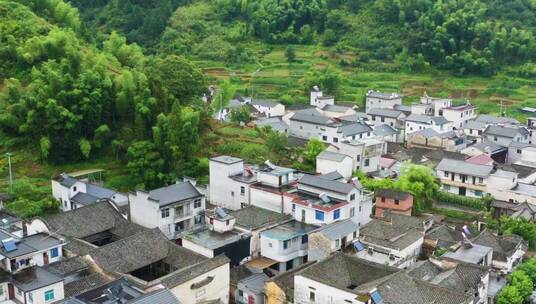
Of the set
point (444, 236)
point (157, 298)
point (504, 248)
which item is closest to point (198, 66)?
point (444, 236)

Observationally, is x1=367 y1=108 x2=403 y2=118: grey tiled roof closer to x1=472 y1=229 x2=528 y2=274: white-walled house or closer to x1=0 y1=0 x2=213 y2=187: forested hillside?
x1=0 y1=0 x2=213 y2=187: forested hillside

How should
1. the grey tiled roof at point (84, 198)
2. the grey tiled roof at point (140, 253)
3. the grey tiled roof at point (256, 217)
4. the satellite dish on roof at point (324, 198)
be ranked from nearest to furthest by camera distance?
the grey tiled roof at point (140, 253), the grey tiled roof at point (256, 217), the satellite dish on roof at point (324, 198), the grey tiled roof at point (84, 198)

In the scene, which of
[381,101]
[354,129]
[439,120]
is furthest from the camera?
[381,101]

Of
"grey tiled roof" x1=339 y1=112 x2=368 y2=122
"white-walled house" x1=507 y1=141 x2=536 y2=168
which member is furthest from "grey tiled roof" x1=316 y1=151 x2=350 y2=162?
"white-walled house" x1=507 y1=141 x2=536 y2=168

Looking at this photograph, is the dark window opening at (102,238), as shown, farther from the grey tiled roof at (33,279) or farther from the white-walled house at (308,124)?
the white-walled house at (308,124)

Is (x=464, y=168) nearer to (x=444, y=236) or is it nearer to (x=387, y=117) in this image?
(x=444, y=236)

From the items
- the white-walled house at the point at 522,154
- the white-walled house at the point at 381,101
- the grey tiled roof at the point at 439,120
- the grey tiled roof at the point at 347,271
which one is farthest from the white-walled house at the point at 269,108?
the grey tiled roof at the point at 347,271
